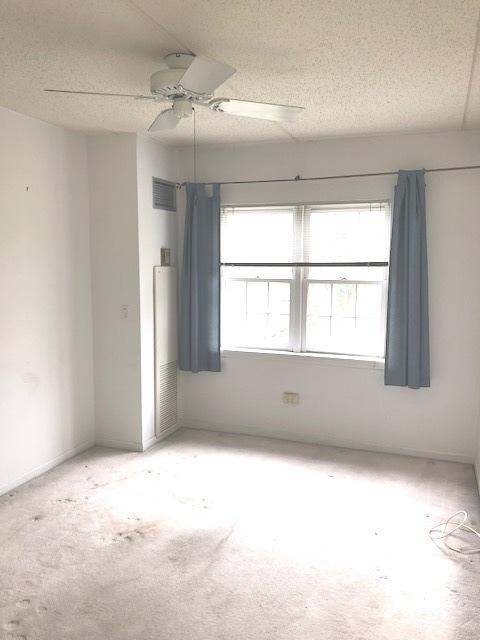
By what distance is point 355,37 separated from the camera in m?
2.27

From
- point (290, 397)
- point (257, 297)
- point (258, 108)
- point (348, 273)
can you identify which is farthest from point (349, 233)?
point (258, 108)

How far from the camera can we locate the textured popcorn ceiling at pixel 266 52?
80.4 inches

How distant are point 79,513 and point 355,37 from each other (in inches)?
120

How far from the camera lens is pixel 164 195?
14.9ft

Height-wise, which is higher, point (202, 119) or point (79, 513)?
point (202, 119)

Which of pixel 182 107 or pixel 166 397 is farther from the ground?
pixel 182 107

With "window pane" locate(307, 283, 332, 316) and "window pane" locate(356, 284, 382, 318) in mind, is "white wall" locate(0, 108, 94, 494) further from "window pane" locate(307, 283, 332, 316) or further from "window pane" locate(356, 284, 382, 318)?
"window pane" locate(356, 284, 382, 318)

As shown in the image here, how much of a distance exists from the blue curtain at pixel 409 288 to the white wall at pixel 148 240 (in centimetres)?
192

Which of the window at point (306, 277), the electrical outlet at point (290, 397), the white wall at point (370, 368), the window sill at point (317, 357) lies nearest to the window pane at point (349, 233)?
the window at point (306, 277)

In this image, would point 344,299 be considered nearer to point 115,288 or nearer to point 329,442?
point 329,442

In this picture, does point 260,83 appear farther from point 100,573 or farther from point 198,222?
point 100,573

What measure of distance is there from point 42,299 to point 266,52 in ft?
7.77

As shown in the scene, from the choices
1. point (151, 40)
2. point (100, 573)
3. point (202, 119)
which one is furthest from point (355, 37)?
point (100, 573)

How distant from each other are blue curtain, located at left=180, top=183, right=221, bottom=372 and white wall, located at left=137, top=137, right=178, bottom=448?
24 centimetres
